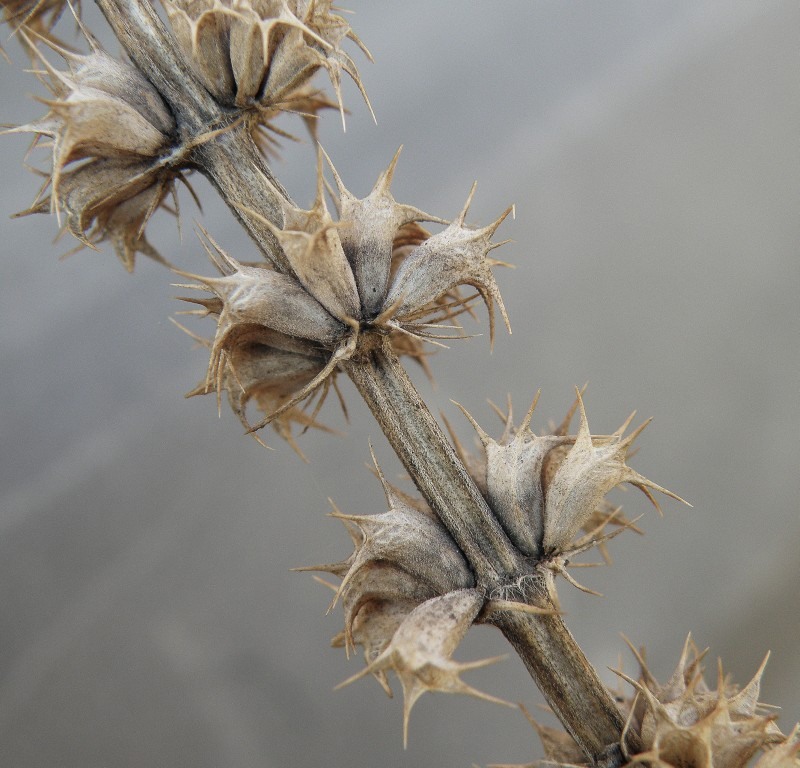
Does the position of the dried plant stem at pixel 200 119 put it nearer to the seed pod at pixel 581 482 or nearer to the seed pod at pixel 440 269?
the seed pod at pixel 440 269

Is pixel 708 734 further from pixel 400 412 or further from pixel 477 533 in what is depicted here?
pixel 400 412

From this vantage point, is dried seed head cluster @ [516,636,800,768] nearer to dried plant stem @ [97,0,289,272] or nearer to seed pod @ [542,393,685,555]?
seed pod @ [542,393,685,555]

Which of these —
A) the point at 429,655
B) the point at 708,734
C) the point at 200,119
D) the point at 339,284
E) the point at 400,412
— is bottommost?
the point at 708,734

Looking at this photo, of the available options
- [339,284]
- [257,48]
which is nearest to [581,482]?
[339,284]

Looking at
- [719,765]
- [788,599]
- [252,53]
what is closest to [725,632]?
[788,599]

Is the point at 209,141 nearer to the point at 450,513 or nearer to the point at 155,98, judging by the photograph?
the point at 155,98

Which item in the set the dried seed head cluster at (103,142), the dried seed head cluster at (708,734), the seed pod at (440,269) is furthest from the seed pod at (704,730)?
the dried seed head cluster at (103,142)
